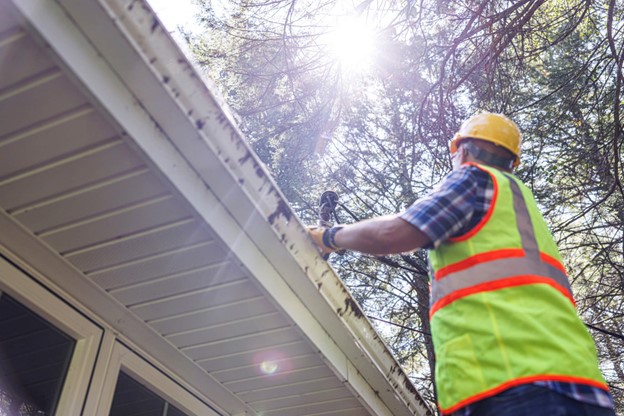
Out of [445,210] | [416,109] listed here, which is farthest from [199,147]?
[416,109]

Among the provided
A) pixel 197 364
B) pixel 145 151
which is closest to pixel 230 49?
pixel 197 364

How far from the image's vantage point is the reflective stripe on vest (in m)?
1.56

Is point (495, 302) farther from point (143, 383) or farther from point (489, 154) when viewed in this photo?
point (143, 383)

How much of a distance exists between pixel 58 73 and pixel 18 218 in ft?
2.02

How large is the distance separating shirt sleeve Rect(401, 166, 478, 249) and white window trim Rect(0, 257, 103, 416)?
4.16 feet

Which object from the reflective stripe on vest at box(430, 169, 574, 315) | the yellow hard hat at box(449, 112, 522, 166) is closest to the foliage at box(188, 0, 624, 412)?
the yellow hard hat at box(449, 112, 522, 166)

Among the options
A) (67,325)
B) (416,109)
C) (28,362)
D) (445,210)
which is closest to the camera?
(445,210)

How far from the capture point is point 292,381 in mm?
→ 2510

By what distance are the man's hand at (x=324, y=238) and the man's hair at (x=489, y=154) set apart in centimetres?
59

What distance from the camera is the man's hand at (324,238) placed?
6.42 feet

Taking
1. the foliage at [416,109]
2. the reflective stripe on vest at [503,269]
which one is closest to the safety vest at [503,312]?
the reflective stripe on vest at [503,269]

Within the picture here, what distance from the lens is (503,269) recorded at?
156 cm

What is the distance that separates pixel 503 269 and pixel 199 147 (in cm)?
93

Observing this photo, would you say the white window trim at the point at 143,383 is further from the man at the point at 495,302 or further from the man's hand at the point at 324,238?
the man at the point at 495,302
